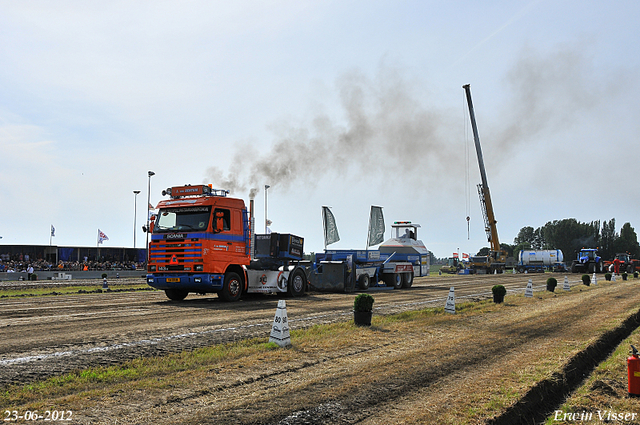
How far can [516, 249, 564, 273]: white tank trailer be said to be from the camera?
6775 centimetres

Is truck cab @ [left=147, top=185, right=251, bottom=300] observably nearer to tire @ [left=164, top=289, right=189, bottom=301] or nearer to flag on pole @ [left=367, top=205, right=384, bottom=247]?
tire @ [left=164, top=289, right=189, bottom=301]

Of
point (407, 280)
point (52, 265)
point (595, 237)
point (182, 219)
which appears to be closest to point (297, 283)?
point (182, 219)

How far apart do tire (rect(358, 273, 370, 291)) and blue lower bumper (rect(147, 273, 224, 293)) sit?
11.1 m

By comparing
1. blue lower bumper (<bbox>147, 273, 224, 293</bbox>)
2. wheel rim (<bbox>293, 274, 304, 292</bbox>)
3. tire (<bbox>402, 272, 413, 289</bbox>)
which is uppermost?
blue lower bumper (<bbox>147, 273, 224, 293</bbox>)

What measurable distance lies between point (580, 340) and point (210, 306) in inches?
439

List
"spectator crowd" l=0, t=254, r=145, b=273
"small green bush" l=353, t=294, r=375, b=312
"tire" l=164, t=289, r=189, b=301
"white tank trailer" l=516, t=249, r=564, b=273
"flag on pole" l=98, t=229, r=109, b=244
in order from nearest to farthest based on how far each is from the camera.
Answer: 1. "small green bush" l=353, t=294, r=375, b=312
2. "tire" l=164, t=289, r=189, b=301
3. "spectator crowd" l=0, t=254, r=145, b=273
4. "flag on pole" l=98, t=229, r=109, b=244
5. "white tank trailer" l=516, t=249, r=564, b=273

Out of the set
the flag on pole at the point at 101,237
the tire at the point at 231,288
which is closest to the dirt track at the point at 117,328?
the tire at the point at 231,288

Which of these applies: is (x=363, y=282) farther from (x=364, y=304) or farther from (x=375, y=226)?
(x=364, y=304)

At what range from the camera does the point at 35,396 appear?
18.9ft

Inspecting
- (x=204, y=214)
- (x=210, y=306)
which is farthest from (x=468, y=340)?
(x=204, y=214)

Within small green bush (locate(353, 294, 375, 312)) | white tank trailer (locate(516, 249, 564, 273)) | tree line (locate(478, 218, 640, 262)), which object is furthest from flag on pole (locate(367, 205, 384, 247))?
tree line (locate(478, 218, 640, 262))

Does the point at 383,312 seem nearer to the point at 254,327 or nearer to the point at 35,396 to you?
the point at 254,327

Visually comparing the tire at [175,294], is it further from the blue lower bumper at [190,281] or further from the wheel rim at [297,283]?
the wheel rim at [297,283]

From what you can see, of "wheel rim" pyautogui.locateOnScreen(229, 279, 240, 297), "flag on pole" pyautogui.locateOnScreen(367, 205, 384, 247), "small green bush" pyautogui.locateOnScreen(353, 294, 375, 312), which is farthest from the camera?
"flag on pole" pyautogui.locateOnScreen(367, 205, 384, 247)
